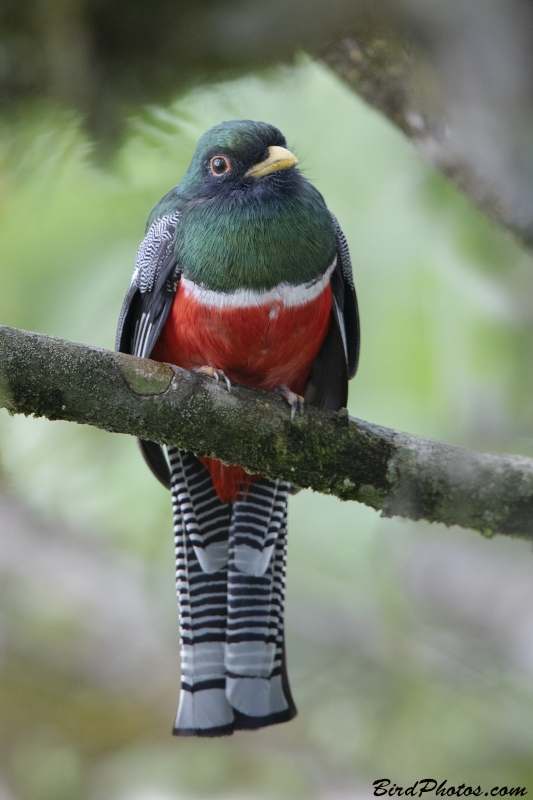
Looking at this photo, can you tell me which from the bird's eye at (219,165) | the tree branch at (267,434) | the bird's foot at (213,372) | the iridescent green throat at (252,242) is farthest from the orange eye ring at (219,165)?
the tree branch at (267,434)

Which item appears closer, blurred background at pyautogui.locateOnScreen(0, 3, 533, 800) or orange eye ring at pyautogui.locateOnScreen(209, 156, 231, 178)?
blurred background at pyautogui.locateOnScreen(0, 3, 533, 800)

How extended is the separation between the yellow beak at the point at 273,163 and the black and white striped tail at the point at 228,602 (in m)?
1.15

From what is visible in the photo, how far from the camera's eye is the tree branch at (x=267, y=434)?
2418 mm

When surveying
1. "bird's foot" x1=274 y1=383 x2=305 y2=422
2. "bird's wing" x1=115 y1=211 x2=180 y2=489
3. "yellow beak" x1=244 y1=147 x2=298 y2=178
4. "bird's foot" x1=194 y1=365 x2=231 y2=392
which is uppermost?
"yellow beak" x1=244 y1=147 x2=298 y2=178

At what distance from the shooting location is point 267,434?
2820 millimetres

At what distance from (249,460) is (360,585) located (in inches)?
94.3

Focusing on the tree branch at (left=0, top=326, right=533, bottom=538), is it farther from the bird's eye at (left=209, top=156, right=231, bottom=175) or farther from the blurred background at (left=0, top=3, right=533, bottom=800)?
the bird's eye at (left=209, top=156, right=231, bottom=175)

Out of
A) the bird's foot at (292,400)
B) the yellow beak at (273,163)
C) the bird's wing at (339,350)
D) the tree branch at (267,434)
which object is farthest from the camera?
the bird's wing at (339,350)

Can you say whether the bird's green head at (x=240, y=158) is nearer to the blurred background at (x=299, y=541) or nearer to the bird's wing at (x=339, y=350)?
the blurred background at (x=299, y=541)

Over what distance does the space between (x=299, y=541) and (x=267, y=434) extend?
2.42 meters

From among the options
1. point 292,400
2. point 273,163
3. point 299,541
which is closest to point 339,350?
point 292,400

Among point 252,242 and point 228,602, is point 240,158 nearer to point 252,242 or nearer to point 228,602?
point 252,242

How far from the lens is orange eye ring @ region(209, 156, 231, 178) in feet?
11.1

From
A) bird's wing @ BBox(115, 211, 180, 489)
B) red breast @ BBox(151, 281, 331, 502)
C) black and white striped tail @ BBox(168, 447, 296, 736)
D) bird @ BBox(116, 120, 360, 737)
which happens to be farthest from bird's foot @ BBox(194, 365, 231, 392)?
black and white striped tail @ BBox(168, 447, 296, 736)
